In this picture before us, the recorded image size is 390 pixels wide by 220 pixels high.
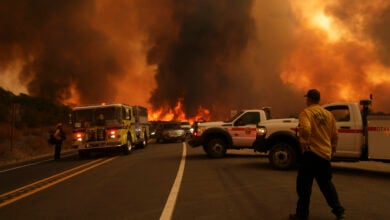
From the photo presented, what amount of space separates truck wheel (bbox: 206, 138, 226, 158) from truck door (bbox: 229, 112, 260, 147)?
1.57 feet

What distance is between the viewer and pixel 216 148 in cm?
1446

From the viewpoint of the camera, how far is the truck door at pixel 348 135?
9.73 metres

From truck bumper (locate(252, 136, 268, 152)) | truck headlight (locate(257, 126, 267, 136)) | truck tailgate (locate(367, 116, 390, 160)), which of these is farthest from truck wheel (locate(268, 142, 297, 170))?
truck tailgate (locate(367, 116, 390, 160))

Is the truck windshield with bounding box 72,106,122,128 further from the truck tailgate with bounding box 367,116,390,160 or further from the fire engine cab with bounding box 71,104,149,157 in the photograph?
the truck tailgate with bounding box 367,116,390,160

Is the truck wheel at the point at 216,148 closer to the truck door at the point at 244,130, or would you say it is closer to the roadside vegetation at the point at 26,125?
the truck door at the point at 244,130

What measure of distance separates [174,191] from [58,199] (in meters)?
2.20

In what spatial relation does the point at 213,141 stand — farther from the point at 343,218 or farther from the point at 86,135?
the point at 343,218

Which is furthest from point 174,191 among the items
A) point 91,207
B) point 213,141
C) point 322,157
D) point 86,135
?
point 86,135

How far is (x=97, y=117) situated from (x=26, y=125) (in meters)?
A: 40.8

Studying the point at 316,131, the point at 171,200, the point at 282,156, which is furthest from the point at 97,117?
the point at 316,131

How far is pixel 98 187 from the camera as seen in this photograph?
8367 millimetres

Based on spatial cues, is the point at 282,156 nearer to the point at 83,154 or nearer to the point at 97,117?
the point at 97,117

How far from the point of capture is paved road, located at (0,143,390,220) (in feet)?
19.2

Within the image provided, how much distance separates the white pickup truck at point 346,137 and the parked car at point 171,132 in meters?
18.6
